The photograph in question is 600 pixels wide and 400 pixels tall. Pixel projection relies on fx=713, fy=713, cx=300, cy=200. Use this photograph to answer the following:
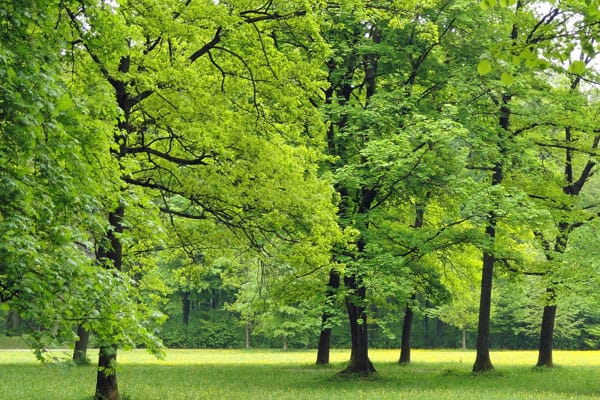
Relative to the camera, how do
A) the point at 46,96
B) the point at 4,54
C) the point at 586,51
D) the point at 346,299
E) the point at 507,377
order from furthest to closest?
the point at 507,377, the point at 346,299, the point at 46,96, the point at 4,54, the point at 586,51

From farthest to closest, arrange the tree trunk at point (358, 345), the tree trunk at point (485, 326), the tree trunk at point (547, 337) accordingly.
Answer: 1. the tree trunk at point (547, 337)
2. the tree trunk at point (485, 326)
3. the tree trunk at point (358, 345)

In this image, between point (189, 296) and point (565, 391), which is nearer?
point (565, 391)

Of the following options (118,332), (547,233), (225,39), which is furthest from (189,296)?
(118,332)

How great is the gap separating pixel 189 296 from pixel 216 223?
5315 centimetres

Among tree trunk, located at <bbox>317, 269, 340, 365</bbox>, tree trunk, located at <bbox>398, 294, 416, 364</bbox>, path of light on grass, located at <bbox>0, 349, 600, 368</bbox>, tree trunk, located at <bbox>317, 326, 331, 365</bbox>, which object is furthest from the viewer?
path of light on grass, located at <bbox>0, 349, 600, 368</bbox>

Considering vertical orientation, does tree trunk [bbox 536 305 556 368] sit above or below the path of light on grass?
above

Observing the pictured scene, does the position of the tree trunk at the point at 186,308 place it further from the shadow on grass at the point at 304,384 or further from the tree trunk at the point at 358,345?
the tree trunk at the point at 358,345

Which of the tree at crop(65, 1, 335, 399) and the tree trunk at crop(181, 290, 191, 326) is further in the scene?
the tree trunk at crop(181, 290, 191, 326)

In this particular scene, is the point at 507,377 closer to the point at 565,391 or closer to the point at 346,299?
the point at 565,391

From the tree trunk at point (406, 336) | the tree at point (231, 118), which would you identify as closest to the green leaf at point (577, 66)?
the tree at point (231, 118)

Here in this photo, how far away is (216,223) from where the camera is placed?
20.6 metres

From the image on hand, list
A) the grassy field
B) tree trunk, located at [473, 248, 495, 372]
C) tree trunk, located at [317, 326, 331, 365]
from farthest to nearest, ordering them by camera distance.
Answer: tree trunk, located at [317, 326, 331, 365] → tree trunk, located at [473, 248, 495, 372] → the grassy field

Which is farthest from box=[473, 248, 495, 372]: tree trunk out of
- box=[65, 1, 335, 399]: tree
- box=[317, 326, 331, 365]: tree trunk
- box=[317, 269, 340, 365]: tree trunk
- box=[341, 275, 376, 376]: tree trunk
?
box=[65, 1, 335, 399]: tree

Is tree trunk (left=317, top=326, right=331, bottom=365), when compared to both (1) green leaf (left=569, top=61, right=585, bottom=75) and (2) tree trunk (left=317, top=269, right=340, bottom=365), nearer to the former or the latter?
(2) tree trunk (left=317, top=269, right=340, bottom=365)
